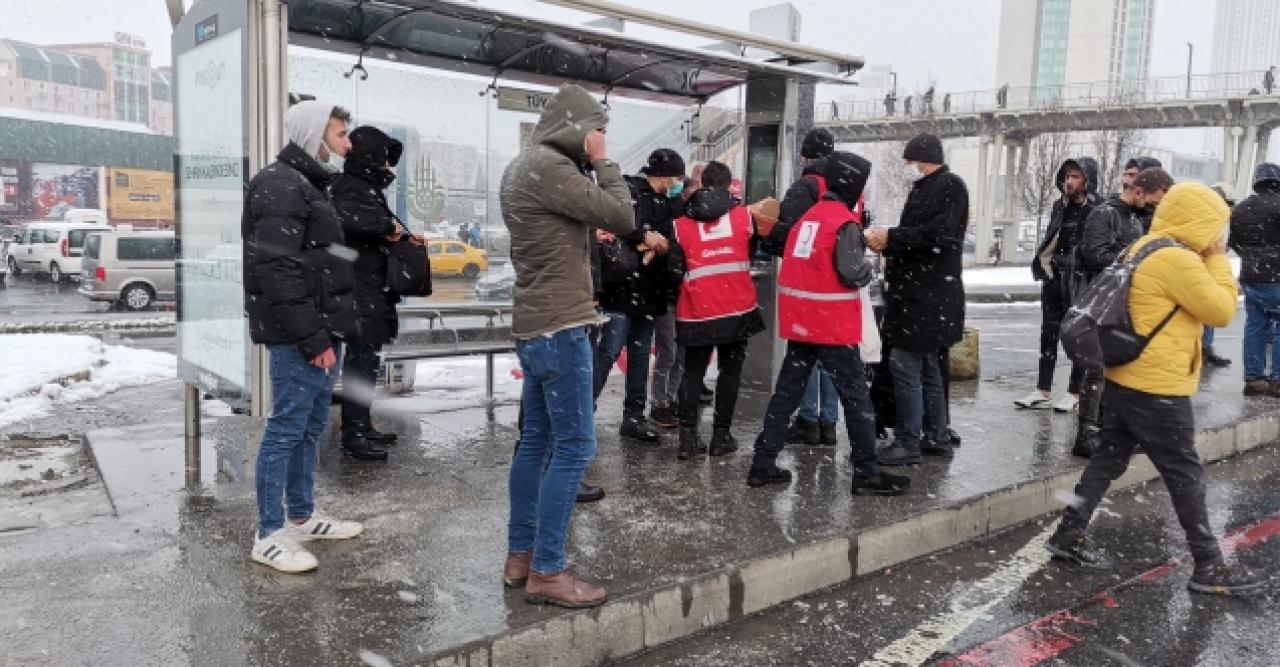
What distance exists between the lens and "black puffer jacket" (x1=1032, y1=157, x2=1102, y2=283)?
280 inches

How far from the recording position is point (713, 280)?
5609 millimetres

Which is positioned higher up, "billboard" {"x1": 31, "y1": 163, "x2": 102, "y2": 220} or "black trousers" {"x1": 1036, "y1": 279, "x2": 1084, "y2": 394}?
"billboard" {"x1": 31, "y1": 163, "x2": 102, "y2": 220}

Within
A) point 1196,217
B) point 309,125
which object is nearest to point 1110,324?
point 1196,217

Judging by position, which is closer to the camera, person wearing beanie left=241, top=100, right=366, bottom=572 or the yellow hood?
person wearing beanie left=241, top=100, right=366, bottom=572

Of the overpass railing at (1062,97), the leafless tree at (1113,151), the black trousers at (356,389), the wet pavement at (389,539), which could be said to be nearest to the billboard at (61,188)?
the overpass railing at (1062,97)

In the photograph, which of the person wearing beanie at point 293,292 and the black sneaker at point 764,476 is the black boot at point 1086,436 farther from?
the person wearing beanie at point 293,292

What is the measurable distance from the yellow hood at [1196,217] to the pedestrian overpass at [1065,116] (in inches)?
1355

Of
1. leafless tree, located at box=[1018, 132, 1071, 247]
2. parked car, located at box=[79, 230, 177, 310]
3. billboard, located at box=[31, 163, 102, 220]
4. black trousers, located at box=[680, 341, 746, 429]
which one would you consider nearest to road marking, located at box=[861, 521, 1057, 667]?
black trousers, located at box=[680, 341, 746, 429]

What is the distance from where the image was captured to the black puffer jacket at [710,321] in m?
5.53

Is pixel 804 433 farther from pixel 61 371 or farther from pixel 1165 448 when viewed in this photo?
pixel 61 371

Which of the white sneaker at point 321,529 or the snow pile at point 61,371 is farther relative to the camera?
the snow pile at point 61,371

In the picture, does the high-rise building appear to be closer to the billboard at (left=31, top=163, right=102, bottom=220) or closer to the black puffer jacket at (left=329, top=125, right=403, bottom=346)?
the billboard at (left=31, top=163, right=102, bottom=220)

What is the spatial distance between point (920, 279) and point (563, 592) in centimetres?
319

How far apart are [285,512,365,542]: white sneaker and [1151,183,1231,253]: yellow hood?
157 inches
